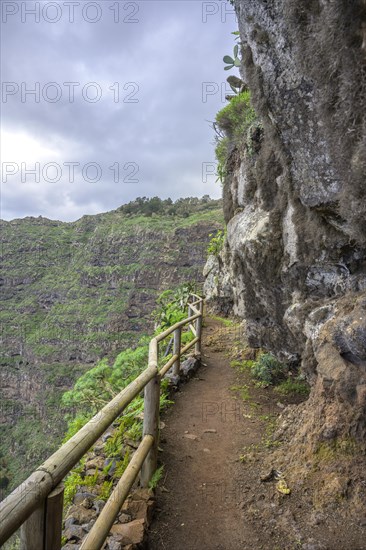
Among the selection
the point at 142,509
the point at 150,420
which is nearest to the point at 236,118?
the point at 150,420

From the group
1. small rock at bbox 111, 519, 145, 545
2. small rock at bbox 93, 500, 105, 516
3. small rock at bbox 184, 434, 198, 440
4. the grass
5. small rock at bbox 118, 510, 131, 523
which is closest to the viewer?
small rock at bbox 111, 519, 145, 545

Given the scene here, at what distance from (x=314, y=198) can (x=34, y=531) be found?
4.32m

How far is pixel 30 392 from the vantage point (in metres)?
50.7

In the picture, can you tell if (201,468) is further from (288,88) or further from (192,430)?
(288,88)

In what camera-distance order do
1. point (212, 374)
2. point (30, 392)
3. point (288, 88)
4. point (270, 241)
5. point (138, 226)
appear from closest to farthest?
point (288, 88)
point (270, 241)
point (212, 374)
point (30, 392)
point (138, 226)

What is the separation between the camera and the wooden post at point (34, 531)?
1.45 m

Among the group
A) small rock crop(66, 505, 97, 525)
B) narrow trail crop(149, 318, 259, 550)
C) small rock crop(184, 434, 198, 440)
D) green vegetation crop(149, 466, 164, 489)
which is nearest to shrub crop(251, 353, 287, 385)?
narrow trail crop(149, 318, 259, 550)

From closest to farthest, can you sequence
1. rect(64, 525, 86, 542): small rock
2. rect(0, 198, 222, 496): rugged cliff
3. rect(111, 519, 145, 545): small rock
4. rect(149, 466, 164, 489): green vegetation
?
rect(111, 519, 145, 545): small rock, rect(64, 525, 86, 542): small rock, rect(149, 466, 164, 489): green vegetation, rect(0, 198, 222, 496): rugged cliff

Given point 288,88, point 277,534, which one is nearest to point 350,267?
point 288,88

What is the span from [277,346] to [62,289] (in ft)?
191

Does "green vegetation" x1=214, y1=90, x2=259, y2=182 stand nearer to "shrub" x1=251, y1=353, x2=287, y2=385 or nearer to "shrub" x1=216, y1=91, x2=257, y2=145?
"shrub" x1=216, y1=91, x2=257, y2=145

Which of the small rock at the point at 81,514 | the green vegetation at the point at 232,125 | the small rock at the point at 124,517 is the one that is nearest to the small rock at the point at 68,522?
the small rock at the point at 81,514

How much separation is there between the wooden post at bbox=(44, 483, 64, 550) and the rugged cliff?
4045 cm

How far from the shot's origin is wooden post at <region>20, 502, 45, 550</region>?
4.75ft
